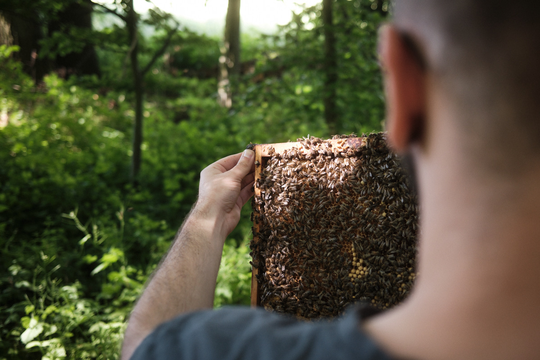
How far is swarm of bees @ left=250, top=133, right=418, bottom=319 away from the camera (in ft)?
4.84

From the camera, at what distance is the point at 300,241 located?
172cm

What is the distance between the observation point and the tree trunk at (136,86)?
5.19m

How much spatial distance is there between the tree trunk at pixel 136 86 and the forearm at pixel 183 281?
4.54 metres

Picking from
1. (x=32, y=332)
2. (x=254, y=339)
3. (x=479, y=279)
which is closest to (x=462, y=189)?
(x=479, y=279)

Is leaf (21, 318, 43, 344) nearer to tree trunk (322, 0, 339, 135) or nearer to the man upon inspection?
the man

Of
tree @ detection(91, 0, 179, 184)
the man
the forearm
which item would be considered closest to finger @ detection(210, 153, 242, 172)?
the forearm

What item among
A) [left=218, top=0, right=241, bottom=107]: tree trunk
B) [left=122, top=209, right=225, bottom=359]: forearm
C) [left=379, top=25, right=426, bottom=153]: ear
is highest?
[left=218, top=0, right=241, bottom=107]: tree trunk

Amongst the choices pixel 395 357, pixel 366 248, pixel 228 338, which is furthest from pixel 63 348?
pixel 395 357

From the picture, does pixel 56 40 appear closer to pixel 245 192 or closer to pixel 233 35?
pixel 233 35

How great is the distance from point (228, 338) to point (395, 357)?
319mm

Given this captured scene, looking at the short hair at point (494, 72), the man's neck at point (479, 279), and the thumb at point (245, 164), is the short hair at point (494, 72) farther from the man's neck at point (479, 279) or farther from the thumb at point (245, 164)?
the thumb at point (245, 164)

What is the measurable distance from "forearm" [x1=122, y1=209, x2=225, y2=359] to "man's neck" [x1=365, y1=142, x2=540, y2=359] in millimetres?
733

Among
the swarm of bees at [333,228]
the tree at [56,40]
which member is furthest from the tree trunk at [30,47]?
the swarm of bees at [333,228]

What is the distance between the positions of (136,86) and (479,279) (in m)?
5.79
